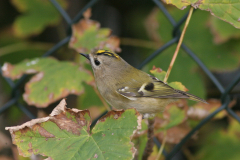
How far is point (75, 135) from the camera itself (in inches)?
28.8

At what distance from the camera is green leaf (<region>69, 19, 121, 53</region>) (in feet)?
3.97

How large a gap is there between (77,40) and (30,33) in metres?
0.62

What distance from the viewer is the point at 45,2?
1.76 meters

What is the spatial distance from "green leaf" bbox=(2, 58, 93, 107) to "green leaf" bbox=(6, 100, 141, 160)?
351mm

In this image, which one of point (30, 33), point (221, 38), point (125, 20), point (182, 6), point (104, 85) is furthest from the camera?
point (125, 20)

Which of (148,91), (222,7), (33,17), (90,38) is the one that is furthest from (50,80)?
(33,17)

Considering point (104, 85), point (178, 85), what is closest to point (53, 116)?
point (178, 85)

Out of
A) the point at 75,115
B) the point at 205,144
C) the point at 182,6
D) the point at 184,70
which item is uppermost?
the point at 182,6

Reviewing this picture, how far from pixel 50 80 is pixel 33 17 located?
2.50 feet

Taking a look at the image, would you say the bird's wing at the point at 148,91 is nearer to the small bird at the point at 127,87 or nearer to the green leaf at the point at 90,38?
the small bird at the point at 127,87

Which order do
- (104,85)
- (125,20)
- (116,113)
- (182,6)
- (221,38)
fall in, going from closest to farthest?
(116,113) → (182,6) → (104,85) → (221,38) → (125,20)

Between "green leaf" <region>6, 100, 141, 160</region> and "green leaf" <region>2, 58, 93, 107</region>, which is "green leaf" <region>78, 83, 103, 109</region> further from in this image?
"green leaf" <region>6, 100, 141, 160</region>

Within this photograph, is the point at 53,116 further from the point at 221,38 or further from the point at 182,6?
the point at 221,38

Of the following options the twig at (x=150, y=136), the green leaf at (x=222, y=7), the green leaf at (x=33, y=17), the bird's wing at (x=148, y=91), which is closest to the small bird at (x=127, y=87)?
the bird's wing at (x=148, y=91)
